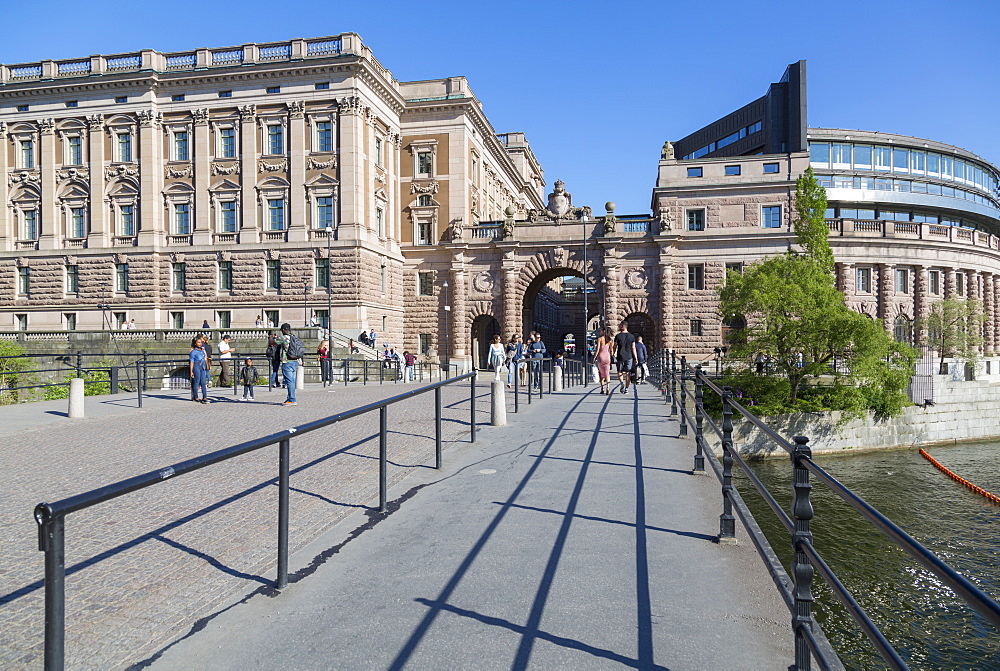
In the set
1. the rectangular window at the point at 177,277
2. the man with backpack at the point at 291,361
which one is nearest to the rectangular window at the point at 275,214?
the rectangular window at the point at 177,277

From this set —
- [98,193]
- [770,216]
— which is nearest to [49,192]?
[98,193]

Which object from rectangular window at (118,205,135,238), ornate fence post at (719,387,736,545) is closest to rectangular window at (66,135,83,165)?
rectangular window at (118,205,135,238)

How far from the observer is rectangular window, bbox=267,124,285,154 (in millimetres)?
40344

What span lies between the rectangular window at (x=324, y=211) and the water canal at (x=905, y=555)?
28310mm

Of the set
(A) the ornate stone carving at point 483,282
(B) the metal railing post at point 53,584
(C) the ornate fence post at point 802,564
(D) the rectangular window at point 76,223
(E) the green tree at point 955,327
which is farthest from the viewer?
(A) the ornate stone carving at point 483,282

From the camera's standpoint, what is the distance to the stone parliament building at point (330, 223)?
130 ft

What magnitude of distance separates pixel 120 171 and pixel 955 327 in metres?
55.1

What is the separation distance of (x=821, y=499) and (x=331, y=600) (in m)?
15.8

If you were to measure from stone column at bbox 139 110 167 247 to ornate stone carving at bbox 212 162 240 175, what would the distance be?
3.72 m

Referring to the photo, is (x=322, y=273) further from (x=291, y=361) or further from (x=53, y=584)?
(x=53, y=584)

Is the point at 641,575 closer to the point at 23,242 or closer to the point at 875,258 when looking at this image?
the point at 875,258

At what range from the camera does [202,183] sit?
40656mm

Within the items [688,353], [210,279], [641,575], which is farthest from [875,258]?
[641,575]

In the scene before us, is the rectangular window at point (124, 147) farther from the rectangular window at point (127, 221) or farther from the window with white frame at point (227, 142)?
the window with white frame at point (227, 142)
